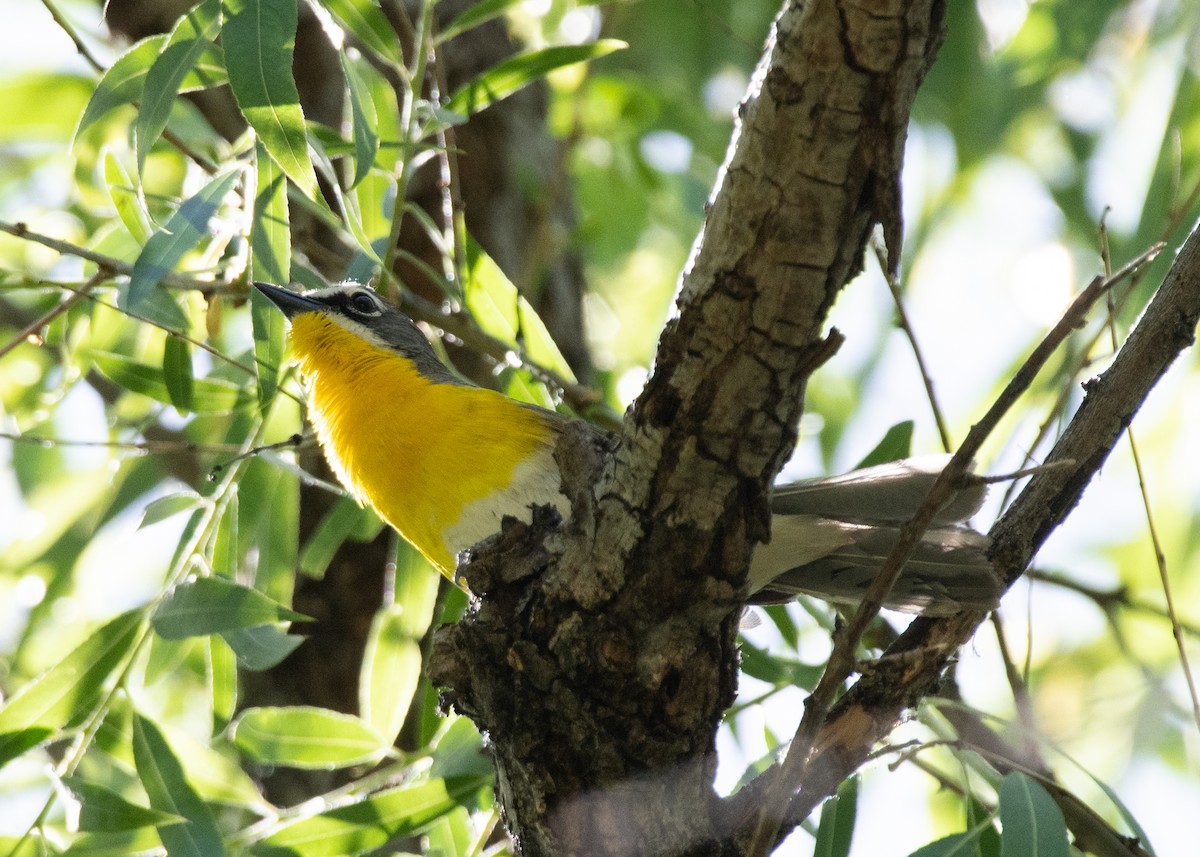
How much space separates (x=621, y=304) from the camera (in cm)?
705

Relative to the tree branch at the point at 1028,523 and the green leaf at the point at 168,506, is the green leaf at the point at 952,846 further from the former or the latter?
the green leaf at the point at 168,506

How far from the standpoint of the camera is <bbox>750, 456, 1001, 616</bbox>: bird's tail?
273 centimetres

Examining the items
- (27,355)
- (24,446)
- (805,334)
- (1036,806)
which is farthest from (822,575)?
(24,446)

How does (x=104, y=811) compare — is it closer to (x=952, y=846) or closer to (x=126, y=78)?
(x=126, y=78)

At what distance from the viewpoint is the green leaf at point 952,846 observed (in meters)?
2.78

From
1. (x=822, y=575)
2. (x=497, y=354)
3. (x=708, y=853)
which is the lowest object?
(x=708, y=853)

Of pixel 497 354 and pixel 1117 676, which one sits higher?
pixel 497 354

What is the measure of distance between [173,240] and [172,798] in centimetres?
137

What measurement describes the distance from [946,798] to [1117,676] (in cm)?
90

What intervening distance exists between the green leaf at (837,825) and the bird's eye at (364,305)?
217cm

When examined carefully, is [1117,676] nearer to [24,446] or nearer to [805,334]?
[805,334]

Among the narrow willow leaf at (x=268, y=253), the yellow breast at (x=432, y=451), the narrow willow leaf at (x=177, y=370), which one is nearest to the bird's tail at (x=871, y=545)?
the yellow breast at (x=432, y=451)

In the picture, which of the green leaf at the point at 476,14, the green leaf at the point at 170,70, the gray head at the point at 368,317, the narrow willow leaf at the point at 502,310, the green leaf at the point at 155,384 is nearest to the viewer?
the green leaf at the point at 170,70

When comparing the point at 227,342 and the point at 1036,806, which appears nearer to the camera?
the point at 1036,806
